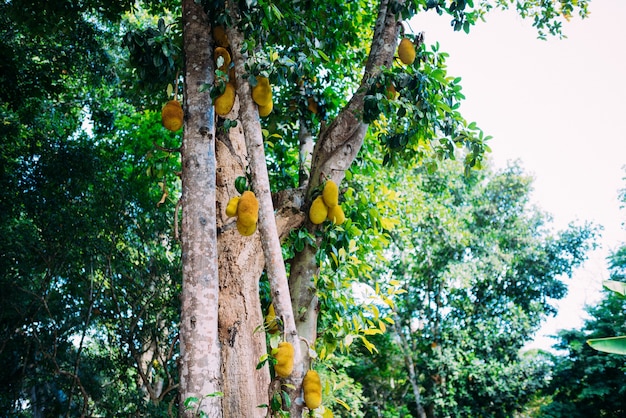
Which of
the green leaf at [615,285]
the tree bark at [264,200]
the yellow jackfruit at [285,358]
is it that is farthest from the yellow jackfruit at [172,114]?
the green leaf at [615,285]

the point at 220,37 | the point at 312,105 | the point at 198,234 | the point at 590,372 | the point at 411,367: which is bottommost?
the point at 198,234

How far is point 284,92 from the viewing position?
5004 mm

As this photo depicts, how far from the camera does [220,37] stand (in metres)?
2.73

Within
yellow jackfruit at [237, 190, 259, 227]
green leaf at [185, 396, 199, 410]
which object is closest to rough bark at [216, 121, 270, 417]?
yellow jackfruit at [237, 190, 259, 227]

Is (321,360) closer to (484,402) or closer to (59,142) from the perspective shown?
(59,142)

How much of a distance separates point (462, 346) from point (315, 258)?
9.46 meters

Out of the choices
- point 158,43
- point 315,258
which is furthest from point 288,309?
point 158,43

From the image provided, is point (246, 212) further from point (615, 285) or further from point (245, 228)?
point (615, 285)

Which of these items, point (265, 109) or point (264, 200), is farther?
point (265, 109)

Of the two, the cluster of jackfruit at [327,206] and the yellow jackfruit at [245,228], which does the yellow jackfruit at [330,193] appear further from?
the yellow jackfruit at [245,228]

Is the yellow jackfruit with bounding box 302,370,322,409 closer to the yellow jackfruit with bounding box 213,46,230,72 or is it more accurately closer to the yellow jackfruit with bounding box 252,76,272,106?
the yellow jackfruit with bounding box 252,76,272,106

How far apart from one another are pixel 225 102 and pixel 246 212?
2.07ft

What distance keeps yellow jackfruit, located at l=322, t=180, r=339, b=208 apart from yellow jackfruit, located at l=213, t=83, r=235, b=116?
0.65m

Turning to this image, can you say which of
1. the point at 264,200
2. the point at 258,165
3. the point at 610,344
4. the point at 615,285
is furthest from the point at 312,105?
the point at 610,344
